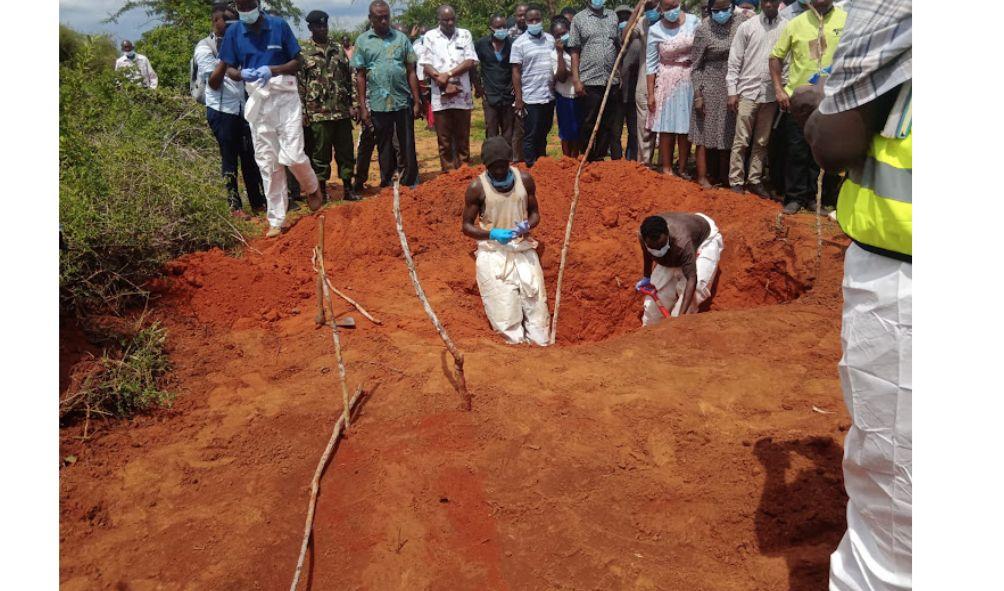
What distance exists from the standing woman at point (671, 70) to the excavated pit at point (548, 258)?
58 centimetres

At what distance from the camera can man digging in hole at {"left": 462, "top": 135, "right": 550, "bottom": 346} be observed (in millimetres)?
5027

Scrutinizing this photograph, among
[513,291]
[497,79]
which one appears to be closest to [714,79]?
[497,79]

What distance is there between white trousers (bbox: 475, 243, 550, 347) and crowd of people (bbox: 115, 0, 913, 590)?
0.04ft

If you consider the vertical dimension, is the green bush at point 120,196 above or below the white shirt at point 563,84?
below

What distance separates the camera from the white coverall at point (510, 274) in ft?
16.6

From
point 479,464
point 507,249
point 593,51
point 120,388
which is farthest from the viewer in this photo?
point 593,51

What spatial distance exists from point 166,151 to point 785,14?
6.41m

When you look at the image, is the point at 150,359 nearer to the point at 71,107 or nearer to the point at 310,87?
the point at 71,107

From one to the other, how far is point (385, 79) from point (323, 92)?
2.21ft

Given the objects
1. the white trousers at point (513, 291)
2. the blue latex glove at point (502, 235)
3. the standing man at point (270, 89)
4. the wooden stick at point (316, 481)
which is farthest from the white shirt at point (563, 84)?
the wooden stick at point (316, 481)

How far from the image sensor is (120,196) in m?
A: 5.36

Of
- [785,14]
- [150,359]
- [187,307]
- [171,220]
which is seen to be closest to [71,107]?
[171,220]

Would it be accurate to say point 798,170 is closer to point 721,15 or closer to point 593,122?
point 721,15

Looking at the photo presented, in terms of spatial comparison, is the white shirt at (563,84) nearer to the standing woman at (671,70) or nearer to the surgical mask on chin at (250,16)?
the standing woman at (671,70)
